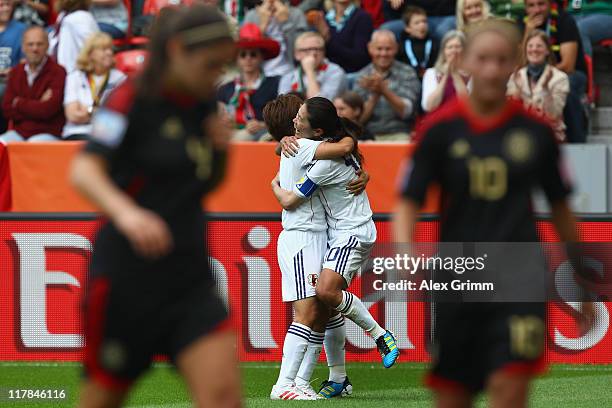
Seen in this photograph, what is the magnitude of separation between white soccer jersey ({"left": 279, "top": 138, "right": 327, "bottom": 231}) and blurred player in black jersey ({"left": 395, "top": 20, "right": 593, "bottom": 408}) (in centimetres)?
384

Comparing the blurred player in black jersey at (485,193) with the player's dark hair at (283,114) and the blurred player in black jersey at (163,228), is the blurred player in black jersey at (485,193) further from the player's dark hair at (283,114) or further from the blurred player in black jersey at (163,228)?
the player's dark hair at (283,114)

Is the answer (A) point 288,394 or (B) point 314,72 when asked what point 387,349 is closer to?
(A) point 288,394

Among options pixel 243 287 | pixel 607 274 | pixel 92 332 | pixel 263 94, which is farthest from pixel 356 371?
pixel 92 332

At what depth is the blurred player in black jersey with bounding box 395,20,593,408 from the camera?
5.11 metres

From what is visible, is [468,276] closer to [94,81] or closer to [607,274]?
[607,274]

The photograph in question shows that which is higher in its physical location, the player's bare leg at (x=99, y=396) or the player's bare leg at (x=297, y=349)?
the player's bare leg at (x=99, y=396)

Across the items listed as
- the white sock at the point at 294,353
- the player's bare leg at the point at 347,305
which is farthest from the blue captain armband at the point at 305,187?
the white sock at the point at 294,353

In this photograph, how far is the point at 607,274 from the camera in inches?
400

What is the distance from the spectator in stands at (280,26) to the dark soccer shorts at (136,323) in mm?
9997

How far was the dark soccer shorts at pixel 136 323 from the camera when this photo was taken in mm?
4785

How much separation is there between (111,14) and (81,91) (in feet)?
7.23

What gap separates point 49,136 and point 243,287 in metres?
4.01

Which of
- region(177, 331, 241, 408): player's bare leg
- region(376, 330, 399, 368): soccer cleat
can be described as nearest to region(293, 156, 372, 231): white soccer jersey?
region(376, 330, 399, 368): soccer cleat

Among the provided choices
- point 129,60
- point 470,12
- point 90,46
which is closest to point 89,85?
point 90,46
